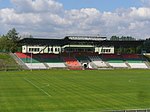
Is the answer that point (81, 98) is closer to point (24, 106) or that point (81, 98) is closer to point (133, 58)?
point (24, 106)

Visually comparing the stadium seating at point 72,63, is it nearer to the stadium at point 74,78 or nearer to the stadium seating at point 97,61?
the stadium at point 74,78

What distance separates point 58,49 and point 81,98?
97813 millimetres

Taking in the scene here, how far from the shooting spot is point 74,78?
64562 millimetres

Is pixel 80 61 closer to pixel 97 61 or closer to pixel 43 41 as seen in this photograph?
pixel 97 61

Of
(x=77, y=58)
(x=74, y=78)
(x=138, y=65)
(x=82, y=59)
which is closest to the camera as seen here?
(x=74, y=78)

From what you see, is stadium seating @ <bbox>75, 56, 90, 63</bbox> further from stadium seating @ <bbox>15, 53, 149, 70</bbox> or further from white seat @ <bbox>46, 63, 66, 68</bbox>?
white seat @ <bbox>46, 63, 66, 68</bbox>

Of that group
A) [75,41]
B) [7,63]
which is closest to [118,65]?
[75,41]

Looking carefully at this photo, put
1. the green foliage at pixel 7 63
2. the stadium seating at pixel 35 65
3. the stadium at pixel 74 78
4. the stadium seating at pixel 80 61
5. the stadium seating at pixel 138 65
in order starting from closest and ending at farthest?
the stadium at pixel 74 78 < the green foliage at pixel 7 63 < the stadium seating at pixel 35 65 < the stadium seating at pixel 80 61 < the stadium seating at pixel 138 65

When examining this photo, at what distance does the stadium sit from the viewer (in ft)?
106

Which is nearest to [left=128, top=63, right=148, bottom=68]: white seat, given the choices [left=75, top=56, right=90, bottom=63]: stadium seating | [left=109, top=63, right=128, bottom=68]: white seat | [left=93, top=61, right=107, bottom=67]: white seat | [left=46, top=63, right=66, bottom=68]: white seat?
[left=109, top=63, right=128, bottom=68]: white seat

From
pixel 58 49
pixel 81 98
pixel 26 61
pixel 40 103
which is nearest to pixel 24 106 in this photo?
pixel 40 103

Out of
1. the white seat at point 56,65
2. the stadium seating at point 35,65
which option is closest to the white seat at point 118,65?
the white seat at point 56,65

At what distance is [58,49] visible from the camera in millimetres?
133625

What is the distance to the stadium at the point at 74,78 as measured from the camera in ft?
106
